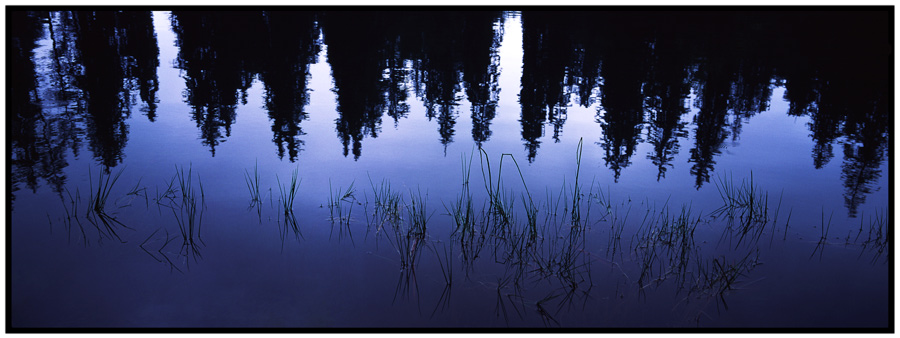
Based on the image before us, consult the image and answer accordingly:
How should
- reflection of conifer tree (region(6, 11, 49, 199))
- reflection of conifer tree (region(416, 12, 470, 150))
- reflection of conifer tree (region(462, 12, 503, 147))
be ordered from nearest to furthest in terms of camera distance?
1. reflection of conifer tree (region(6, 11, 49, 199))
2. reflection of conifer tree (region(462, 12, 503, 147))
3. reflection of conifer tree (region(416, 12, 470, 150))

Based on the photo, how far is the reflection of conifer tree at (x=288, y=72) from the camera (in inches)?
396

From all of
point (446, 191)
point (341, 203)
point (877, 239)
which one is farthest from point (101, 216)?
point (877, 239)

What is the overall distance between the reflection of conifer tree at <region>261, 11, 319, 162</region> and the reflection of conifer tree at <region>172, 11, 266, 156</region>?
0.45 m

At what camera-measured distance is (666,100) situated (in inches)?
491

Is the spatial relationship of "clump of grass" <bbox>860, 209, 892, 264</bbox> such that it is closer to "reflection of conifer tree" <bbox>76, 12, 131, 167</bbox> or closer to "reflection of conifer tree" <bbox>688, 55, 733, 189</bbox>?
"reflection of conifer tree" <bbox>688, 55, 733, 189</bbox>

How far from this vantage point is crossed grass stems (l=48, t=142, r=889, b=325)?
5.30m

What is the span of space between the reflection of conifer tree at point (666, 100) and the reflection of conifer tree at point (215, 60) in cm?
645

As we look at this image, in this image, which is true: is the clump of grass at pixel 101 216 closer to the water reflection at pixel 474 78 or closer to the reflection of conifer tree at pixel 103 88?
the water reflection at pixel 474 78

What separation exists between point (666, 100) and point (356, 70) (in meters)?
7.17

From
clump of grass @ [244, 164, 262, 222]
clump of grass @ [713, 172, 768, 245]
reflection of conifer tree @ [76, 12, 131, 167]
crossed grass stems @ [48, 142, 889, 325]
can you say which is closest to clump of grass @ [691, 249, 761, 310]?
crossed grass stems @ [48, 142, 889, 325]

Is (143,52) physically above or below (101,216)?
above

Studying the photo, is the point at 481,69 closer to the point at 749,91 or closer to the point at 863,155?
the point at 749,91

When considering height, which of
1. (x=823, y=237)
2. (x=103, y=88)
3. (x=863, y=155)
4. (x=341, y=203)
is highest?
(x=103, y=88)

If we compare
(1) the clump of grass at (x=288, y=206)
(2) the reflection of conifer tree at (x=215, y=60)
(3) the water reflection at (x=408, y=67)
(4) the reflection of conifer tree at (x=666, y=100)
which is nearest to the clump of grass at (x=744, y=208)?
(4) the reflection of conifer tree at (x=666, y=100)
